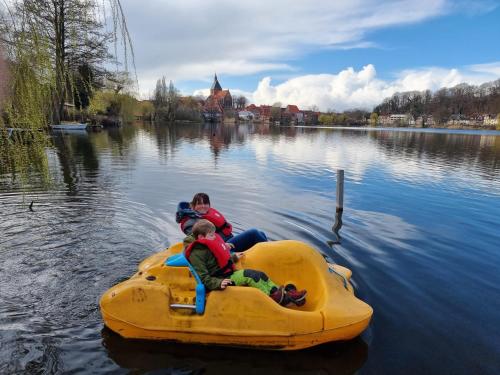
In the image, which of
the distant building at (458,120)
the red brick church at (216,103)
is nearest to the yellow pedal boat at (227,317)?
the red brick church at (216,103)

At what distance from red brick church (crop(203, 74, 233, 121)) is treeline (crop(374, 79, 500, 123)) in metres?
59.0

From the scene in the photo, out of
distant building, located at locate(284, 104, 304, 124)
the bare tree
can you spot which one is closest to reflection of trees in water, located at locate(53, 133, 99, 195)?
the bare tree

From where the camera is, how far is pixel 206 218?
527cm

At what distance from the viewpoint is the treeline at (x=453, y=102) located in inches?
3821

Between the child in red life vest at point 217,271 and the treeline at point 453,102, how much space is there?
100788 mm

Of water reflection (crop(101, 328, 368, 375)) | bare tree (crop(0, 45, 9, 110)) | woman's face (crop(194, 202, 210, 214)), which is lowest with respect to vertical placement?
water reflection (crop(101, 328, 368, 375))

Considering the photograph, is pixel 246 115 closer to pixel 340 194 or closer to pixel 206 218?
pixel 340 194

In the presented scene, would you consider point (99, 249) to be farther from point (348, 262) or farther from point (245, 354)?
point (348, 262)

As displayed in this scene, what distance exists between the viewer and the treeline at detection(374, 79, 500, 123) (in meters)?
97.1

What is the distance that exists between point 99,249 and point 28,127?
305cm

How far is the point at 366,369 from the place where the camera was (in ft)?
11.9

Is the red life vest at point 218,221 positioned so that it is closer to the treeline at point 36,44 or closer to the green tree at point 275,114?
the treeline at point 36,44

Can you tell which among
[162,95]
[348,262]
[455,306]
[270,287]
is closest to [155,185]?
[348,262]

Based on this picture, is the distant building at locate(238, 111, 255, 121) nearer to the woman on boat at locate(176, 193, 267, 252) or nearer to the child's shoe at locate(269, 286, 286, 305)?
the woman on boat at locate(176, 193, 267, 252)
